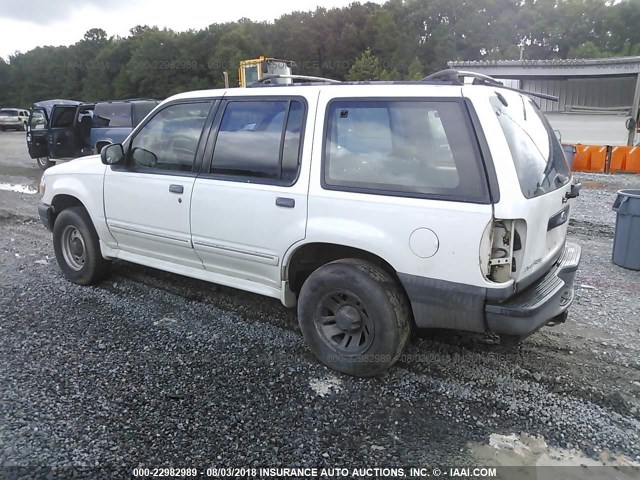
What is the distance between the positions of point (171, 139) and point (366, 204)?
199cm

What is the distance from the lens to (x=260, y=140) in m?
3.69

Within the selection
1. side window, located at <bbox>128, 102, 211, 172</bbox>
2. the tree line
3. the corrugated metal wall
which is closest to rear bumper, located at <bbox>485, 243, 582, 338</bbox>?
side window, located at <bbox>128, 102, 211, 172</bbox>

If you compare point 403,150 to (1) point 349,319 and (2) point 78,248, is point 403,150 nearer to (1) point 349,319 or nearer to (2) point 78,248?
(1) point 349,319

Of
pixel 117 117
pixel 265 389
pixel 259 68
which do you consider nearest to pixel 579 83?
pixel 259 68

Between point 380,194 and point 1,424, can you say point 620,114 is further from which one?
point 1,424

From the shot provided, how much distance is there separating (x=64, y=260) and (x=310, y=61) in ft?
179

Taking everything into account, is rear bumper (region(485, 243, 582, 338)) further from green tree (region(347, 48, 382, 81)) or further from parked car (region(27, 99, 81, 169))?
green tree (region(347, 48, 382, 81))

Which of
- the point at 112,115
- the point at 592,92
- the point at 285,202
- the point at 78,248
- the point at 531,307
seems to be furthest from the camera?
the point at 592,92

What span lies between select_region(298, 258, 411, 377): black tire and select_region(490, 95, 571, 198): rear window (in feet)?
3.35

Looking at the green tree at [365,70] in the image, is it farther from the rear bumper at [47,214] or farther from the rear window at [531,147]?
the rear window at [531,147]

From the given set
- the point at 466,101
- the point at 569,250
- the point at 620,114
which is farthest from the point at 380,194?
the point at 620,114

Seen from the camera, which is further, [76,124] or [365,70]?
[365,70]

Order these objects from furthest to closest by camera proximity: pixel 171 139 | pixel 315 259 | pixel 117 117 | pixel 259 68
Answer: pixel 259 68
pixel 117 117
pixel 171 139
pixel 315 259

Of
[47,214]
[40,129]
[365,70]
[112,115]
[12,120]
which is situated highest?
[365,70]
